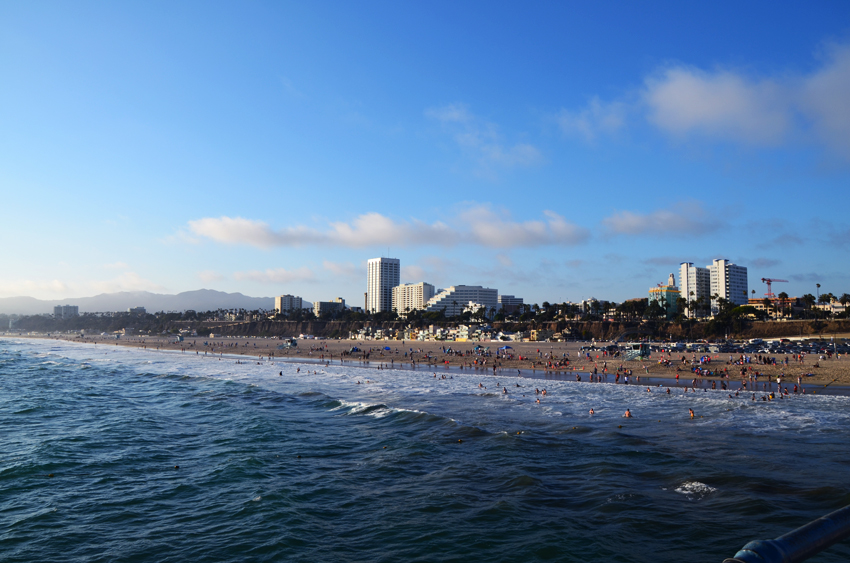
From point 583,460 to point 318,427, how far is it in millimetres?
13683

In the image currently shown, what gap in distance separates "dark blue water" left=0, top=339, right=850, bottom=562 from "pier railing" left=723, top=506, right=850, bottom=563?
11950 millimetres

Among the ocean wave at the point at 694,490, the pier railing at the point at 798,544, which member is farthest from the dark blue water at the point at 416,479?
the pier railing at the point at 798,544

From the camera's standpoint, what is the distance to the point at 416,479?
1798 cm

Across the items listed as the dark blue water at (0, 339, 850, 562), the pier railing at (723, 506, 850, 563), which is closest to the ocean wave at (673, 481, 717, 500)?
the dark blue water at (0, 339, 850, 562)

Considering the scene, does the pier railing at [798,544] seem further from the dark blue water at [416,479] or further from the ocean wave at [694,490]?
the ocean wave at [694,490]

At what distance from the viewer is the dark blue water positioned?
1309cm

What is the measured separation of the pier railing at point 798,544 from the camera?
5.44 feet

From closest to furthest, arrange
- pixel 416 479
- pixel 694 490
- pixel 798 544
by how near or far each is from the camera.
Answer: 1. pixel 798 544
2. pixel 694 490
3. pixel 416 479

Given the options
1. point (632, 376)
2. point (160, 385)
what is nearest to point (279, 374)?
point (160, 385)

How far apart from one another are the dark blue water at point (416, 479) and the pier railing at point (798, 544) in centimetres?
1195

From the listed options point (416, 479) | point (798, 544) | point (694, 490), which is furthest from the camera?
point (416, 479)

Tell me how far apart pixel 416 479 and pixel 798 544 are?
57.3 ft

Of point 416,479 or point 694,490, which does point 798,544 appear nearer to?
point 416,479

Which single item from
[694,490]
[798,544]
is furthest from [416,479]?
[798,544]
